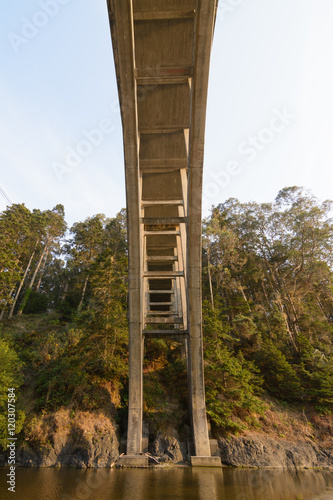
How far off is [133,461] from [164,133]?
531 inches

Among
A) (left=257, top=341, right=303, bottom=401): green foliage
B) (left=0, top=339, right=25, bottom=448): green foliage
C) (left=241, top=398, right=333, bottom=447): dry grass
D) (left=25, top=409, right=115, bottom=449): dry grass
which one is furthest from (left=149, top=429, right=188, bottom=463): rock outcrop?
(left=257, top=341, right=303, bottom=401): green foliage

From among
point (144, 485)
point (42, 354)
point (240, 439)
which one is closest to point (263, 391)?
point (240, 439)

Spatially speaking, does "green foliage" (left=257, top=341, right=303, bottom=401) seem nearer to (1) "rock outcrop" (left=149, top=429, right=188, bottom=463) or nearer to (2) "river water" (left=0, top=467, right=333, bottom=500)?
(2) "river water" (left=0, top=467, right=333, bottom=500)

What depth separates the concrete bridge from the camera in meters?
7.09

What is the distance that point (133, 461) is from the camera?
925cm

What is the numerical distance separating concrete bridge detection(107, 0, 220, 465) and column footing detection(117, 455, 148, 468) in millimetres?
45

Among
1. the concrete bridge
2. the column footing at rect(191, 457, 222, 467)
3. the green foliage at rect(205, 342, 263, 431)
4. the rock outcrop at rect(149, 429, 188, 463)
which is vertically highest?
the concrete bridge

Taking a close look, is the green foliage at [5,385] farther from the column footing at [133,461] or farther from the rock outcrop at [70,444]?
the column footing at [133,461]

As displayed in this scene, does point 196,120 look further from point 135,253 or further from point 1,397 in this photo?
point 1,397

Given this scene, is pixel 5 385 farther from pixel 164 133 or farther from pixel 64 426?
pixel 164 133

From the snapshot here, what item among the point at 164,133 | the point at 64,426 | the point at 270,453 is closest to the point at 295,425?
the point at 270,453

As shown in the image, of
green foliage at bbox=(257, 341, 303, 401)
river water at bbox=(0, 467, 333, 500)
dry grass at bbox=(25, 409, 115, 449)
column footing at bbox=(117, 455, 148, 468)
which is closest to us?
river water at bbox=(0, 467, 333, 500)

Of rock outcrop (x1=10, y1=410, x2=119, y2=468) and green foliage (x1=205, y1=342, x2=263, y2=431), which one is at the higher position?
green foliage (x1=205, y1=342, x2=263, y2=431)

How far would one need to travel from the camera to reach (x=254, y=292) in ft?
80.2
